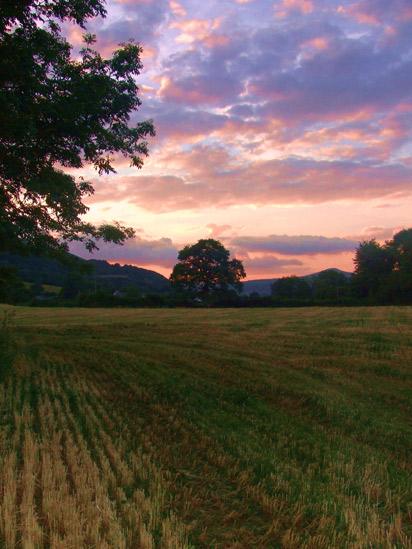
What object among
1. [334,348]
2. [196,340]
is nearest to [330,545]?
[334,348]

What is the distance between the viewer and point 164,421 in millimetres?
10188

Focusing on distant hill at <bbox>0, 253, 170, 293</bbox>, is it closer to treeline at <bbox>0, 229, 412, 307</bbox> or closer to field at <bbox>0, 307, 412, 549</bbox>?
treeline at <bbox>0, 229, 412, 307</bbox>

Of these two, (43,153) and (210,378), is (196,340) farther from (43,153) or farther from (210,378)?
(43,153)

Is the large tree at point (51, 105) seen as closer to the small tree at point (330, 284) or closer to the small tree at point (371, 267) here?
the small tree at point (371, 267)

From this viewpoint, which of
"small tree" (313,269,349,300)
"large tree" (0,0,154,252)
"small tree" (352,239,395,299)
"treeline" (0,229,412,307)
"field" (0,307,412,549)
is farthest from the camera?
"small tree" (313,269,349,300)

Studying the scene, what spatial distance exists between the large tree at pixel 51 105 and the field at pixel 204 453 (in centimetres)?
572

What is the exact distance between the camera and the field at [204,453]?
5.35 meters

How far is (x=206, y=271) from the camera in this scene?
88.1 meters

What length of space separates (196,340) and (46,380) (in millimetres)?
12330

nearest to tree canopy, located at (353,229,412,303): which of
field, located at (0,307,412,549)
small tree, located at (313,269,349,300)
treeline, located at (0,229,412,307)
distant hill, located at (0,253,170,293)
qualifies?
treeline, located at (0,229,412,307)

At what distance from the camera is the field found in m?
5.35

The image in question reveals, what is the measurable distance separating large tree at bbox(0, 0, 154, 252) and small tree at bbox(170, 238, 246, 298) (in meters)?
72.2

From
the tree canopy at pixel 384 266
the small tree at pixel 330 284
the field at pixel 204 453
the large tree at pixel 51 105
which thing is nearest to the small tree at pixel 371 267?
the tree canopy at pixel 384 266

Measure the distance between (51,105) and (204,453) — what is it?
8355 mm
